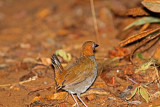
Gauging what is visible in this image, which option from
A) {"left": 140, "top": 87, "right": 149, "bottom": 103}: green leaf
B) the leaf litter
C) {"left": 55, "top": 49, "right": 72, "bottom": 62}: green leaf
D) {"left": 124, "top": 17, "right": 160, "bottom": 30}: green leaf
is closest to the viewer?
{"left": 140, "top": 87, "right": 149, "bottom": 103}: green leaf

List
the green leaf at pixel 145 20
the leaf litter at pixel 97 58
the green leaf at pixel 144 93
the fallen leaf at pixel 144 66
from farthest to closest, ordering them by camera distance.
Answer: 1. the green leaf at pixel 145 20
2. the fallen leaf at pixel 144 66
3. the leaf litter at pixel 97 58
4. the green leaf at pixel 144 93

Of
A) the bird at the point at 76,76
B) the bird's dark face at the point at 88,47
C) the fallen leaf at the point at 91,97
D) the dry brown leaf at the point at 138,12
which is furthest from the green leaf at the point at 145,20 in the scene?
the fallen leaf at the point at 91,97

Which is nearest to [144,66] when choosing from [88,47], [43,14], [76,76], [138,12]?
[88,47]

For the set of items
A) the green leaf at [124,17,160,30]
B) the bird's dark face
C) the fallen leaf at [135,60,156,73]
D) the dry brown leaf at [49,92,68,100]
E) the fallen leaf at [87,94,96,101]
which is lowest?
the fallen leaf at [87,94,96,101]

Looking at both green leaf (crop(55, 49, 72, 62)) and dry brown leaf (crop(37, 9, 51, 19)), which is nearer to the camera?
green leaf (crop(55, 49, 72, 62))

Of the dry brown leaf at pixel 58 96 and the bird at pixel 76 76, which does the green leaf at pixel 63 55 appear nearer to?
the bird at pixel 76 76

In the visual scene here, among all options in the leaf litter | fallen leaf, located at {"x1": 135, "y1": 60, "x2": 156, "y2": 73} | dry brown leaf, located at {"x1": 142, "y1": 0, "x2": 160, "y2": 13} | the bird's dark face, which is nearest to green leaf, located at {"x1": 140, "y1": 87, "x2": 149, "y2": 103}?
the leaf litter

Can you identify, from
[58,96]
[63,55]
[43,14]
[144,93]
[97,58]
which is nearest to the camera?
[144,93]

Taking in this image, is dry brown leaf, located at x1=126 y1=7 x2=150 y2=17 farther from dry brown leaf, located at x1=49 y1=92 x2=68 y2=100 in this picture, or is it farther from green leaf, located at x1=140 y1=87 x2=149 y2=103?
dry brown leaf, located at x1=49 y1=92 x2=68 y2=100

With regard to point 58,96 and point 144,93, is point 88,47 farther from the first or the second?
point 144,93

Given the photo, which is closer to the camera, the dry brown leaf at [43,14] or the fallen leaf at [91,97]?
the fallen leaf at [91,97]

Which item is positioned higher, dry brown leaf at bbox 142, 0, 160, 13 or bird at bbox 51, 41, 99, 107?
dry brown leaf at bbox 142, 0, 160, 13

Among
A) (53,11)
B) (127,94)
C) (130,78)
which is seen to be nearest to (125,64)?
(130,78)
